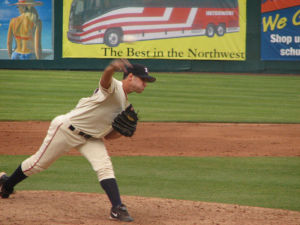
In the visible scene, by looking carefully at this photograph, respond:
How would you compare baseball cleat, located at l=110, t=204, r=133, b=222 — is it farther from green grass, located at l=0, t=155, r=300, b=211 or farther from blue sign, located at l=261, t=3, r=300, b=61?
blue sign, located at l=261, t=3, r=300, b=61

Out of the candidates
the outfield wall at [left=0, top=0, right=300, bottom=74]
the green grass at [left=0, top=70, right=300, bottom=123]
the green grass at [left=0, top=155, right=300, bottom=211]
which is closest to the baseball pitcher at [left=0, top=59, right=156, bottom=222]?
the green grass at [left=0, top=155, right=300, bottom=211]

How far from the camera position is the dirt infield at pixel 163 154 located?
482 centimetres

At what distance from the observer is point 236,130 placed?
10.5 m

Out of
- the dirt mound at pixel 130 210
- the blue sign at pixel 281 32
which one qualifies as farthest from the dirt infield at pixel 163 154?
the blue sign at pixel 281 32

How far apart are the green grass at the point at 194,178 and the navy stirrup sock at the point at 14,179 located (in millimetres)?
959

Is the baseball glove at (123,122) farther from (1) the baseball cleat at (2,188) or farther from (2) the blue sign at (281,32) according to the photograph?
(2) the blue sign at (281,32)

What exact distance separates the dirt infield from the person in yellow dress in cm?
976

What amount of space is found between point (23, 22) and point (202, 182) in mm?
15289

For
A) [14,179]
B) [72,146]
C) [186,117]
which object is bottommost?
[186,117]

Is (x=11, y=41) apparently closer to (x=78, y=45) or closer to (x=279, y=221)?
(x=78, y=45)

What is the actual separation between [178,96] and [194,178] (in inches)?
340

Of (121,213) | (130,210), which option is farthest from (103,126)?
(130,210)

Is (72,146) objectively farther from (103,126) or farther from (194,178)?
(194,178)

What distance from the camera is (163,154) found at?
27.1 feet
